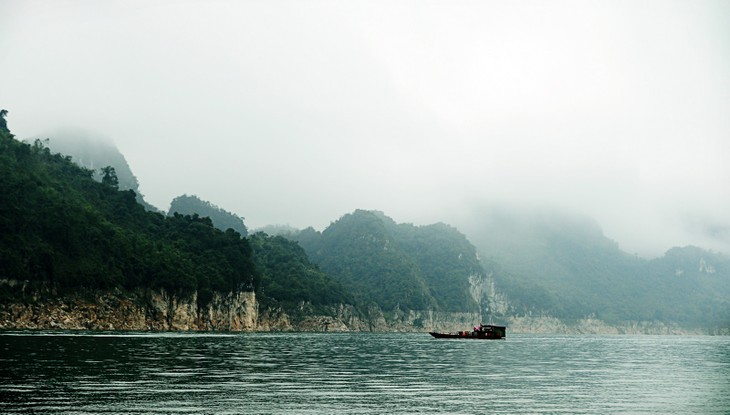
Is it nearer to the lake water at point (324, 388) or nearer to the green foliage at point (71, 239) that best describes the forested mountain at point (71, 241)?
the green foliage at point (71, 239)

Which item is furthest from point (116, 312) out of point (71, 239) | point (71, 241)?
point (71, 239)

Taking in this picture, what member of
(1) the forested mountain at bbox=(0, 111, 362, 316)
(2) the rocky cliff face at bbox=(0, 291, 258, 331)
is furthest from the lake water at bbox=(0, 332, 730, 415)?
(1) the forested mountain at bbox=(0, 111, 362, 316)

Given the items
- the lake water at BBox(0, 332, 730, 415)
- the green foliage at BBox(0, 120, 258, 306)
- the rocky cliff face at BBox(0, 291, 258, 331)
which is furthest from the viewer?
the green foliage at BBox(0, 120, 258, 306)

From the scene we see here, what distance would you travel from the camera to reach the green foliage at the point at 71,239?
13788 cm

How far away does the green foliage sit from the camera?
13788 centimetres

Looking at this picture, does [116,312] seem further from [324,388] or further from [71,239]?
[324,388]

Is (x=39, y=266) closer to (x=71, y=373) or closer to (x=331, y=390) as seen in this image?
(x=71, y=373)

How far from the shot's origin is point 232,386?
1618 inches

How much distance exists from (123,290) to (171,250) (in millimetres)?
30655

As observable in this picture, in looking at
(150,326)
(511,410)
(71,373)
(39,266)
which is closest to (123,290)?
(150,326)

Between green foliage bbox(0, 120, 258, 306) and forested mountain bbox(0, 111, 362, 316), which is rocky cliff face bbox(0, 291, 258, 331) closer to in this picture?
forested mountain bbox(0, 111, 362, 316)

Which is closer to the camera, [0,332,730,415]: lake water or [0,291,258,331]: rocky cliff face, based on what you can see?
[0,332,730,415]: lake water

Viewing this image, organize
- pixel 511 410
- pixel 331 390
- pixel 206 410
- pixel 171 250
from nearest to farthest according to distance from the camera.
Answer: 1. pixel 206 410
2. pixel 511 410
3. pixel 331 390
4. pixel 171 250

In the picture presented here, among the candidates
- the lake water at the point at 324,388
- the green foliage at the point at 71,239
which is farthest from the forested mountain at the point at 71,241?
the lake water at the point at 324,388
